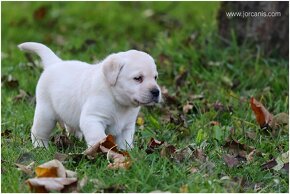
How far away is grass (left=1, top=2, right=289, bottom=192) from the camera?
421cm

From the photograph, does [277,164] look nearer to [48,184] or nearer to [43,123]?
[48,184]

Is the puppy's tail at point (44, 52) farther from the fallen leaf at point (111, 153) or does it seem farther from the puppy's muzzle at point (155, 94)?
the fallen leaf at point (111, 153)

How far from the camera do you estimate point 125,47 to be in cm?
816

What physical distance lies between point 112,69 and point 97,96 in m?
0.24

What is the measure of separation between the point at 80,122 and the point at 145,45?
3.61 m

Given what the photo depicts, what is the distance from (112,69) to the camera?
4848 mm

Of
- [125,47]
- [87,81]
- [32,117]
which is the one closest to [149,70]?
[87,81]

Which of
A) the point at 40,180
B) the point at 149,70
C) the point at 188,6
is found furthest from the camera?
the point at 188,6

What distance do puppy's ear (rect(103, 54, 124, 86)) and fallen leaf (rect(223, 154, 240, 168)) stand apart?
92cm

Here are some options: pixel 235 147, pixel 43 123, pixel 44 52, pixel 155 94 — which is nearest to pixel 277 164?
pixel 235 147

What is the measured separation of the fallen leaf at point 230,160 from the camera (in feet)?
14.8

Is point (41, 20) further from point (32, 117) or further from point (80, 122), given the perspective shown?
point (80, 122)

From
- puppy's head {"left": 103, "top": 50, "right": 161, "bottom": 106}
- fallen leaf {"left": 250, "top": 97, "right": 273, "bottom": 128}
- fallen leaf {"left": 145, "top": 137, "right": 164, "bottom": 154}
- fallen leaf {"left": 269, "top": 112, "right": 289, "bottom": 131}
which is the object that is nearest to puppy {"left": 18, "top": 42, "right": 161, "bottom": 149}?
puppy's head {"left": 103, "top": 50, "right": 161, "bottom": 106}

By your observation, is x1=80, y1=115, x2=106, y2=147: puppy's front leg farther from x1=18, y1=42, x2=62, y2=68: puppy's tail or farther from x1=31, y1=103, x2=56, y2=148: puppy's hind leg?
x1=18, y1=42, x2=62, y2=68: puppy's tail
